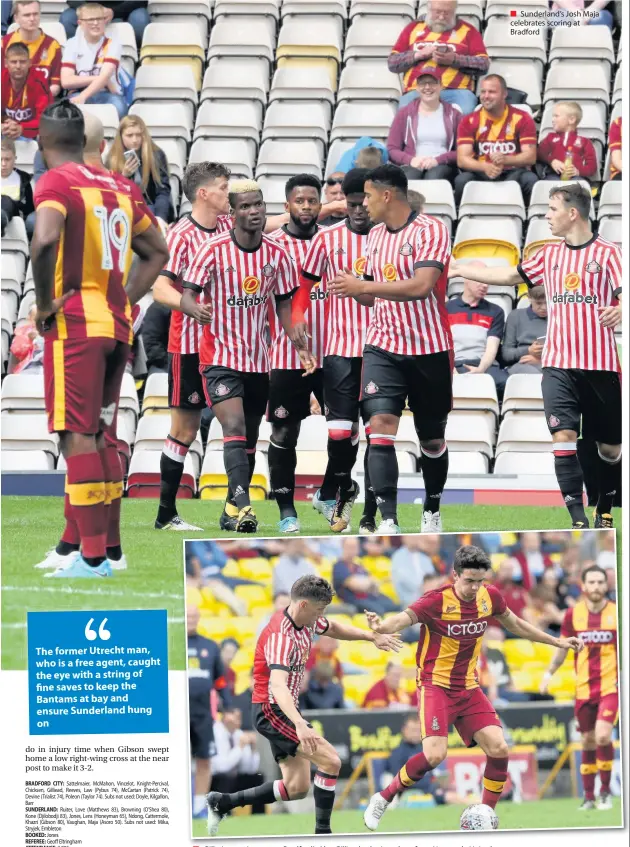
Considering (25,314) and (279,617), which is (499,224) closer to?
(25,314)

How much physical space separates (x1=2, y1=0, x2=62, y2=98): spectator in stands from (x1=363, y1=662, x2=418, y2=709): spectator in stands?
5329 millimetres

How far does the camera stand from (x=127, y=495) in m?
10.3

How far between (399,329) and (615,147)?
3382 mm

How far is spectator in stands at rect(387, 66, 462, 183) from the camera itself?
37.6ft

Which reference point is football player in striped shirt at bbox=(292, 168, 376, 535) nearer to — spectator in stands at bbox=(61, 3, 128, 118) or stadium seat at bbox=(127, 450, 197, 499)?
stadium seat at bbox=(127, 450, 197, 499)

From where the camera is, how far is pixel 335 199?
10453mm

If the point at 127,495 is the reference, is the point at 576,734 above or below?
below

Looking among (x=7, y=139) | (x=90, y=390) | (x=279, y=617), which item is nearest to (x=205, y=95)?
(x=7, y=139)

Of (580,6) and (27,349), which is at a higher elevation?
(580,6)

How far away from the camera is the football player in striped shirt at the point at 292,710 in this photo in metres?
7.28

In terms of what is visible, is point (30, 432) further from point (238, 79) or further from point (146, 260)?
point (238, 79)

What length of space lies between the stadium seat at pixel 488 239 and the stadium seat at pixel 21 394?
9.50ft

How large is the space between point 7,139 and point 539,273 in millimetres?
3854

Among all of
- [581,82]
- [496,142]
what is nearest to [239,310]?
[496,142]
